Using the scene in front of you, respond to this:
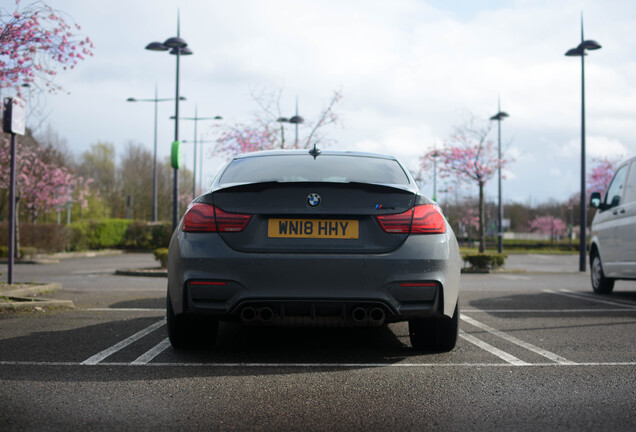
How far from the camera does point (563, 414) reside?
3309 millimetres

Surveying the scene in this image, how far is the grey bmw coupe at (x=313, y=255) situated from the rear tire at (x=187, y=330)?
306mm

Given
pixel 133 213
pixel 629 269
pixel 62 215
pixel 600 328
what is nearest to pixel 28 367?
pixel 600 328

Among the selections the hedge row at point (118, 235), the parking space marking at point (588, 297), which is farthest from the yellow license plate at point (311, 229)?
the hedge row at point (118, 235)

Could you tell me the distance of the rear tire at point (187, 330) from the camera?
4.79 m

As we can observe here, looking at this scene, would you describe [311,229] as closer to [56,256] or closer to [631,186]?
[631,186]

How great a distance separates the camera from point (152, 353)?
489 cm

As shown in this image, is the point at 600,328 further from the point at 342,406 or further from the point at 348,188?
the point at 342,406

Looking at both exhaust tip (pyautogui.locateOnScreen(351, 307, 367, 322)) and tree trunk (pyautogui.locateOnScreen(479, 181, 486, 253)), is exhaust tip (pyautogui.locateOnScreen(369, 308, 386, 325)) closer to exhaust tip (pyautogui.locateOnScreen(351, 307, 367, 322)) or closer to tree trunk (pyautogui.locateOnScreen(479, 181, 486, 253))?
exhaust tip (pyautogui.locateOnScreen(351, 307, 367, 322))

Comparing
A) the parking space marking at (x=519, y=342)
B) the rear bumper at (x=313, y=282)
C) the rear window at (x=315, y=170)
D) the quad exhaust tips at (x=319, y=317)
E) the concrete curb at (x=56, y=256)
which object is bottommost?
the concrete curb at (x=56, y=256)

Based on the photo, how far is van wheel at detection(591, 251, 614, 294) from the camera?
Result: 34.9 ft

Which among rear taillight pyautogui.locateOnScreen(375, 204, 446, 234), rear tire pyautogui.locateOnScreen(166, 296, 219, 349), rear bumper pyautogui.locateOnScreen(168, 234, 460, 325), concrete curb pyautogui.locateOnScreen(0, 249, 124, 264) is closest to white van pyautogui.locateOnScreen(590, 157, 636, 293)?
rear taillight pyautogui.locateOnScreen(375, 204, 446, 234)

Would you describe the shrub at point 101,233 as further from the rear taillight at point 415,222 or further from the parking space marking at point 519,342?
the rear taillight at point 415,222

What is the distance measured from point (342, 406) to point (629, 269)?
7238 mm

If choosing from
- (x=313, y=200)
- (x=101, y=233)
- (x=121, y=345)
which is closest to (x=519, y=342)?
(x=313, y=200)
